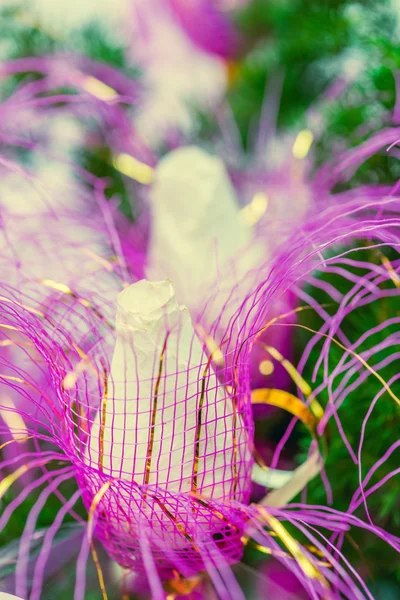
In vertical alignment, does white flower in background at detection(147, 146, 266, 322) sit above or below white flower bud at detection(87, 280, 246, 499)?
above

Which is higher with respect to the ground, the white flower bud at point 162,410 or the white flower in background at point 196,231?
the white flower in background at point 196,231

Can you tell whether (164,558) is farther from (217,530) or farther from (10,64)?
(10,64)

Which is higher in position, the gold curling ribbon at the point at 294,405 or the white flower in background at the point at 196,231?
the white flower in background at the point at 196,231

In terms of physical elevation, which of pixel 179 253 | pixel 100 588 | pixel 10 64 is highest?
pixel 10 64

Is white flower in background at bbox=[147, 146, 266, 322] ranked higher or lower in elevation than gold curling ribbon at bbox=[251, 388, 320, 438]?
higher

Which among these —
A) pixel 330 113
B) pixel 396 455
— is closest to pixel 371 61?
pixel 330 113

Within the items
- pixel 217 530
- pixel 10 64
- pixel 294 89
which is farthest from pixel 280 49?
pixel 217 530

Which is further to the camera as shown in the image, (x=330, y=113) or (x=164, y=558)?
(x=330, y=113)

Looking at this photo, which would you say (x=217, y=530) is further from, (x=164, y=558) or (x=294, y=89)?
(x=294, y=89)

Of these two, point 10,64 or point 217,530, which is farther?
point 10,64

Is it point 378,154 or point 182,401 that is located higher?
point 378,154
